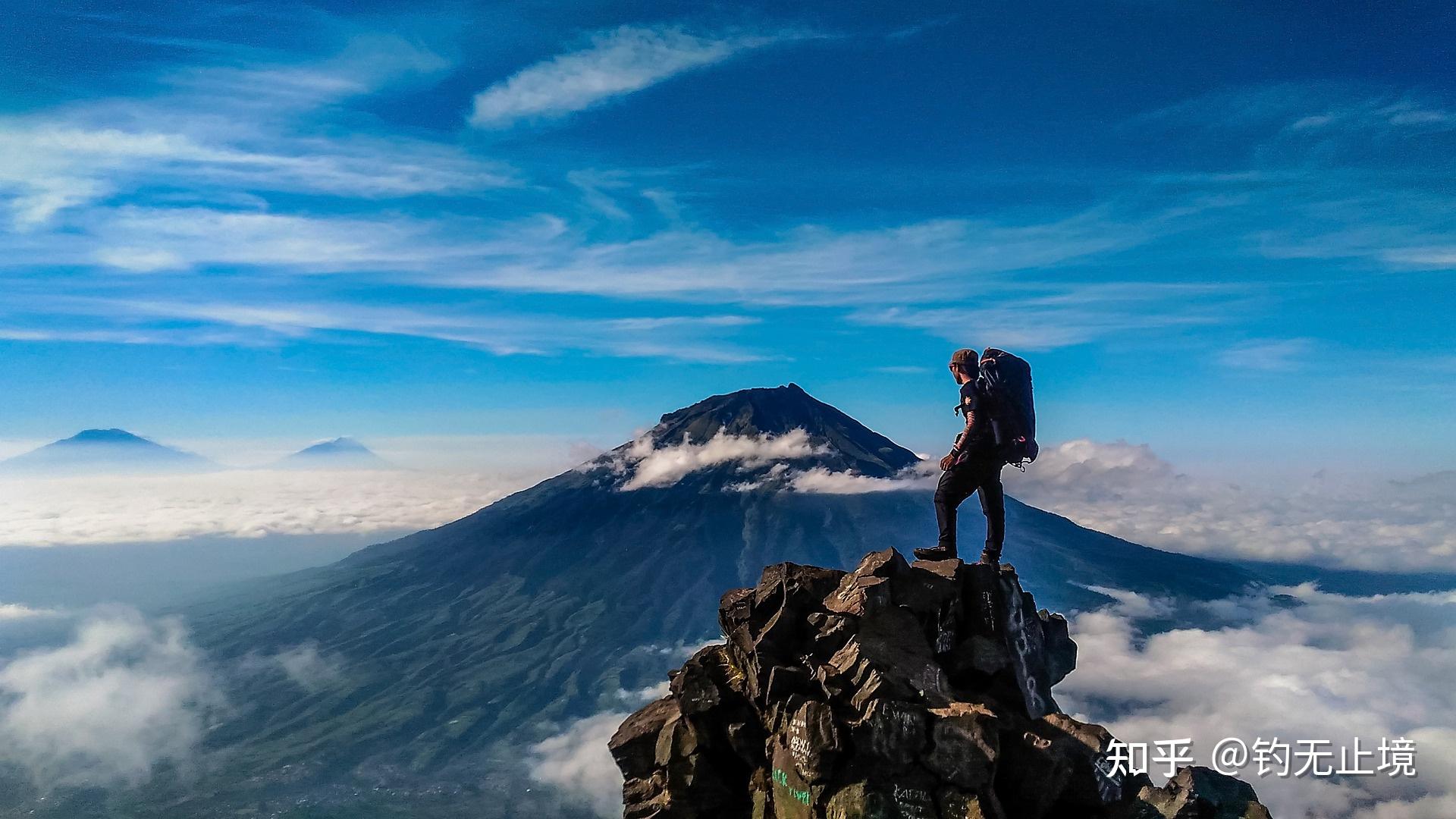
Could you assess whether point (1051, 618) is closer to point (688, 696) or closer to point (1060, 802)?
point (1060, 802)

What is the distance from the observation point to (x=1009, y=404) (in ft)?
72.5

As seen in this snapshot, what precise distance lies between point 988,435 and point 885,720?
8.48 meters

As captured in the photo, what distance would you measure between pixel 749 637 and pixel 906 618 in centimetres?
423

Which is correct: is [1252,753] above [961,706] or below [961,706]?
below

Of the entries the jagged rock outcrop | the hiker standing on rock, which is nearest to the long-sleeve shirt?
the hiker standing on rock

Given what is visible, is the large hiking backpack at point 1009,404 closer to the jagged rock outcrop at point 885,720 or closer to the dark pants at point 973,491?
the dark pants at point 973,491

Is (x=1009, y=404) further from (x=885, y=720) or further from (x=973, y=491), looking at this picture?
(x=885, y=720)

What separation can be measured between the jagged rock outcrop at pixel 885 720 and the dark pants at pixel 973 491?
1.51 meters

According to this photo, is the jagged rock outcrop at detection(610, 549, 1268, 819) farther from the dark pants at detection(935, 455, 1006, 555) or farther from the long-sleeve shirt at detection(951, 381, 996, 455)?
the long-sleeve shirt at detection(951, 381, 996, 455)

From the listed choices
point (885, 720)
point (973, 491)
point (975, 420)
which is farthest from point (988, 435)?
point (885, 720)

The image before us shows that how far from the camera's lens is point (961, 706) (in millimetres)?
17812

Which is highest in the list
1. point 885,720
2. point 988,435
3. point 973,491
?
point 988,435

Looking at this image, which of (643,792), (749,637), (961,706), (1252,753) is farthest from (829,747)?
(1252,753)

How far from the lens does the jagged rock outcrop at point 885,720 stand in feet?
55.8
